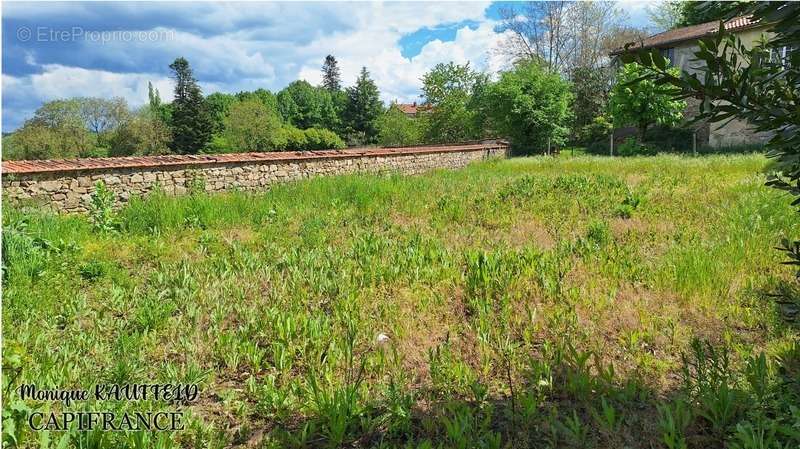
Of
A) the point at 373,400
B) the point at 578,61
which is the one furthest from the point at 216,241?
the point at 578,61

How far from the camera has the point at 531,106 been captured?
26.0 meters

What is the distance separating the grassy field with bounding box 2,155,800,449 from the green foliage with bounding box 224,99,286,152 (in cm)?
3751

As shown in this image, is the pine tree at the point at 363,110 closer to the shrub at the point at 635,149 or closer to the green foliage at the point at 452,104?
the green foliage at the point at 452,104

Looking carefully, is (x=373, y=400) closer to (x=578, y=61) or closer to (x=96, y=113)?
(x=578, y=61)

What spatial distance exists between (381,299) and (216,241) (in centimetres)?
337

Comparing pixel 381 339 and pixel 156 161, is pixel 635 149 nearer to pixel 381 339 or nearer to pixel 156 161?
pixel 156 161

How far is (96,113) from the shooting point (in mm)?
42625

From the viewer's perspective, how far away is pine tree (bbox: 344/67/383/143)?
49.1 meters

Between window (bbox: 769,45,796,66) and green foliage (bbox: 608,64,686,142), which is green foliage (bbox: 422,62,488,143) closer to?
green foliage (bbox: 608,64,686,142)

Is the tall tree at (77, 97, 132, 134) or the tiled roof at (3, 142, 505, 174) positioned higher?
the tall tree at (77, 97, 132, 134)

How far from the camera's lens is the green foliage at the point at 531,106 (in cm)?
2592

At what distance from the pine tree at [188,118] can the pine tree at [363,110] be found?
1434 centimetres

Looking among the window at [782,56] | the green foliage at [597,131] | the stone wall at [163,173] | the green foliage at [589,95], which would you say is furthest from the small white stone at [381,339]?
the green foliage at [589,95]

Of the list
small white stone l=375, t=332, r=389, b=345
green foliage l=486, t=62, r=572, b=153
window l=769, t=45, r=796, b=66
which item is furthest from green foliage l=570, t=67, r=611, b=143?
window l=769, t=45, r=796, b=66
